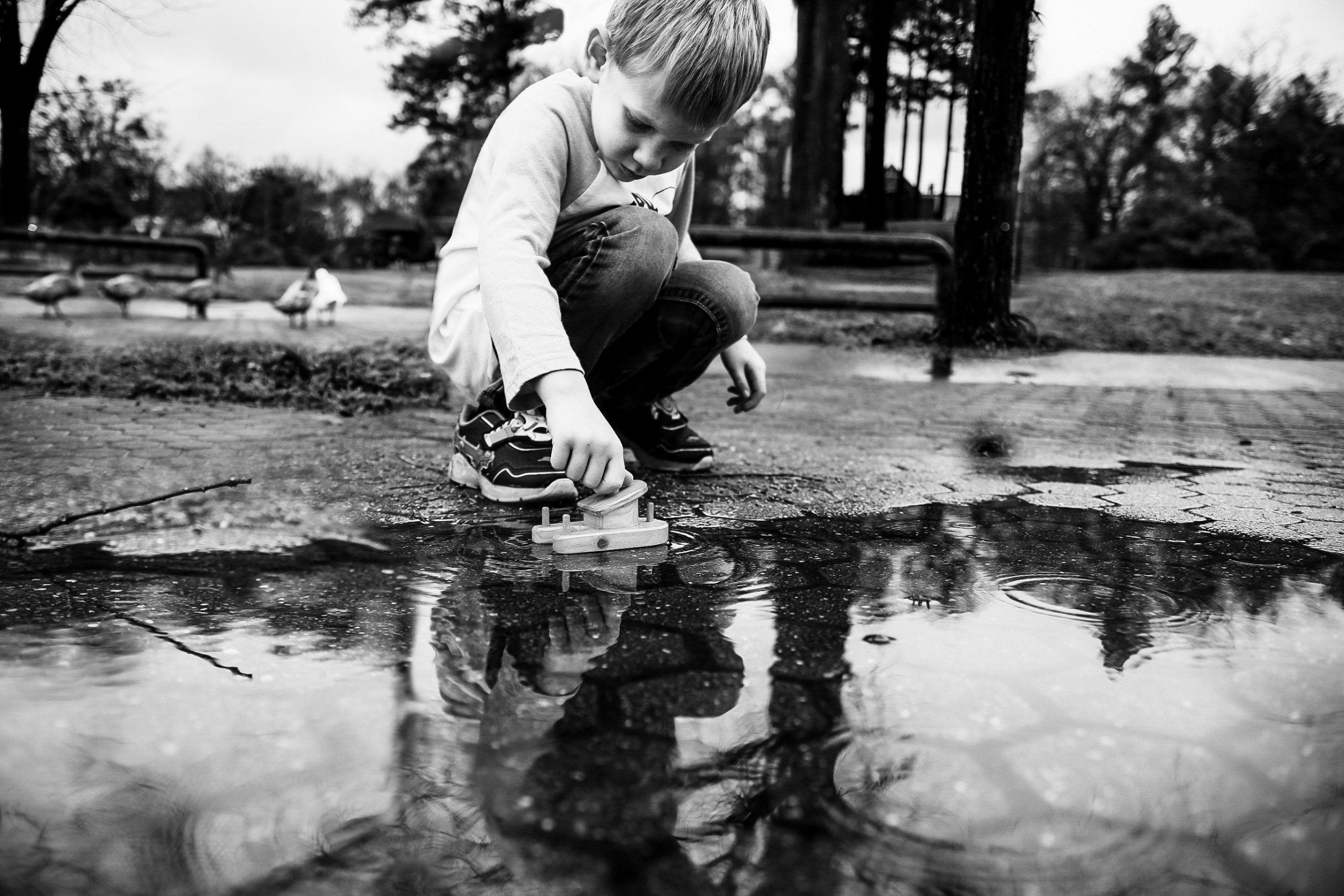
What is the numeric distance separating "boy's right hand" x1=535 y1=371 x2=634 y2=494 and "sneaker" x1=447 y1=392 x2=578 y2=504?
0.36 meters

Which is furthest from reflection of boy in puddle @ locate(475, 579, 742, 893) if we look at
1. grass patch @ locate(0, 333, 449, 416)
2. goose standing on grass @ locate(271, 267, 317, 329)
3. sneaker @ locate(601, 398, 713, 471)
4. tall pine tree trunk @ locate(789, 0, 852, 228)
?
tall pine tree trunk @ locate(789, 0, 852, 228)

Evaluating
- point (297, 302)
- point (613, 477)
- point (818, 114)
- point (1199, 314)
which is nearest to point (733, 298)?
point (613, 477)

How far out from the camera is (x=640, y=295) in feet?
7.48

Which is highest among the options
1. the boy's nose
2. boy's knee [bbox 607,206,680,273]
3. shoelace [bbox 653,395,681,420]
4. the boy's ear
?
the boy's ear

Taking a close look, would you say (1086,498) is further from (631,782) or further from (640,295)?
(631,782)

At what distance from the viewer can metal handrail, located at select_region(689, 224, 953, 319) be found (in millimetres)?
6746

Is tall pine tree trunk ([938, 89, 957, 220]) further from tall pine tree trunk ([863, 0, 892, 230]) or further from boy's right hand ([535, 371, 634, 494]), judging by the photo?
boy's right hand ([535, 371, 634, 494])

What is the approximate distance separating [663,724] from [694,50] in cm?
120

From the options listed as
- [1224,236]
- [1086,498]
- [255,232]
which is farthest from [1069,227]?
[1086,498]

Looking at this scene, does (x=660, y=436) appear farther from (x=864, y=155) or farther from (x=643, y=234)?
(x=864, y=155)

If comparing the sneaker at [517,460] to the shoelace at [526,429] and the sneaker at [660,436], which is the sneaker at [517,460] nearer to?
the shoelace at [526,429]

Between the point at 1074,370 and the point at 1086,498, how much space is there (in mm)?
3675

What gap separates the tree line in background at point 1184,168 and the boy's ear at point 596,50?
74.7ft

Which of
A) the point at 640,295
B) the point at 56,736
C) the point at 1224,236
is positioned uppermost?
the point at 1224,236
